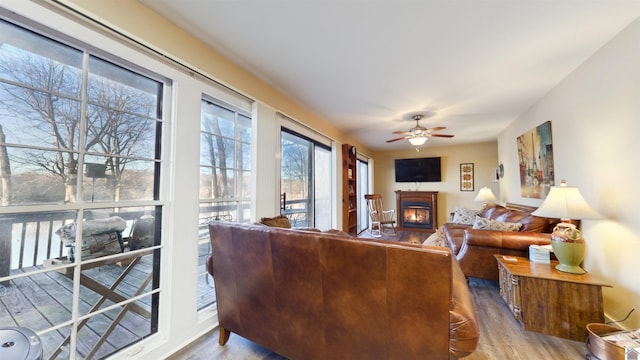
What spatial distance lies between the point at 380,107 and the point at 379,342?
10.3ft

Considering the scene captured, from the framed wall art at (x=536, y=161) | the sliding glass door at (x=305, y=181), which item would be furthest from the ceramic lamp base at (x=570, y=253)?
the sliding glass door at (x=305, y=181)

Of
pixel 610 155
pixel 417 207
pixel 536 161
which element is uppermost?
pixel 536 161

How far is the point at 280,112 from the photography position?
3004mm

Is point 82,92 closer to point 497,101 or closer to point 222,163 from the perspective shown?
point 222,163

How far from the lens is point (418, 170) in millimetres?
6887

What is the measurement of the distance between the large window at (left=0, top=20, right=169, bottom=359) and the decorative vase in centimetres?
324

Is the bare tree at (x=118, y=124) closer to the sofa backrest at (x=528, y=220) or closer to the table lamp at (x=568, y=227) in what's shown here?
the table lamp at (x=568, y=227)

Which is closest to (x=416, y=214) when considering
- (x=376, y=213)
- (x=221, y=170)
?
(x=376, y=213)

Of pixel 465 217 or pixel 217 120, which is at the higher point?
pixel 217 120

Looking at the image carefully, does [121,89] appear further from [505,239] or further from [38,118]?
[505,239]

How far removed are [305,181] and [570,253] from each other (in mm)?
3129

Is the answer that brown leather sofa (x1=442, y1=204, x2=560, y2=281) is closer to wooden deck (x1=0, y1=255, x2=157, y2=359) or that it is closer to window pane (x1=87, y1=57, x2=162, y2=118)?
wooden deck (x1=0, y1=255, x2=157, y2=359)

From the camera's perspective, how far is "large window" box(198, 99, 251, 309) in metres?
2.12

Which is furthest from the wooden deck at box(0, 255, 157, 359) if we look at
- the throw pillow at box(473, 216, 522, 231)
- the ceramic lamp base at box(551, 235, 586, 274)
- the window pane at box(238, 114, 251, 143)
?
the throw pillow at box(473, 216, 522, 231)
